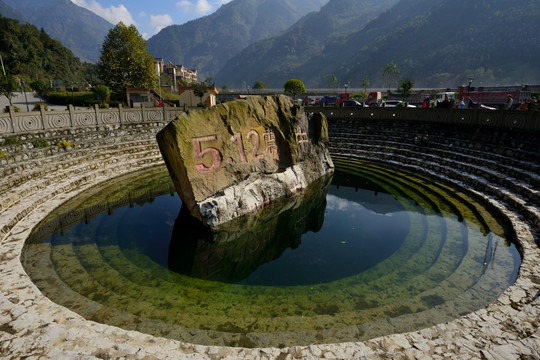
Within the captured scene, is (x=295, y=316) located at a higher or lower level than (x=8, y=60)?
lower

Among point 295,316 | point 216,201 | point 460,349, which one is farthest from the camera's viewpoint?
point 216,201

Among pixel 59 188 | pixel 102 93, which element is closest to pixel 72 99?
pixel 102 93

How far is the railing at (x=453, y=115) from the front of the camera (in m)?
13.8

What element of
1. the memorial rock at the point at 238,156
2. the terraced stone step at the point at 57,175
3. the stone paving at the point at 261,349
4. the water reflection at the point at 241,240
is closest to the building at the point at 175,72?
the terraced stone step at the point at 57,175

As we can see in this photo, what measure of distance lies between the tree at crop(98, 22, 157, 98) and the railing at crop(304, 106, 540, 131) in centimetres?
2784

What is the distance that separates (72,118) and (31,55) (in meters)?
79.5

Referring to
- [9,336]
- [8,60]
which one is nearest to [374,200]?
[9,336]

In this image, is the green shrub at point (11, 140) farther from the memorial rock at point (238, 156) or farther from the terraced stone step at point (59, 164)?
the memorial rock at point (238, 156)

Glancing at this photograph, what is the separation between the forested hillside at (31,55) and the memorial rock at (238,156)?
74978 millimetres

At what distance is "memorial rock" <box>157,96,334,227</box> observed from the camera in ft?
33.5

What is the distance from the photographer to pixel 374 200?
13.5m

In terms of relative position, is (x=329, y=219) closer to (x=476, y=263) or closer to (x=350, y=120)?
(x=476, y=263)

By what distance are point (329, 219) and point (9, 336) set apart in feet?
31.3

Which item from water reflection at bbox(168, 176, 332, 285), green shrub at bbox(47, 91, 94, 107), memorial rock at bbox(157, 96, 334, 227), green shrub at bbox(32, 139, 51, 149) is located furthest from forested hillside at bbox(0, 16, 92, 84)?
water reflection at bbox(168, 176, 332, 285)
